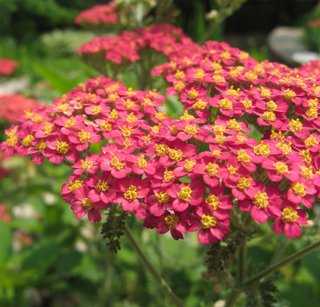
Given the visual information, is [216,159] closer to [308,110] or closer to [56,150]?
A: [308,110]

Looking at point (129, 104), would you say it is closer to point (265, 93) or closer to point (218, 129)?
point (218, 129)

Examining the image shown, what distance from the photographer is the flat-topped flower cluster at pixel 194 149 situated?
0.97m

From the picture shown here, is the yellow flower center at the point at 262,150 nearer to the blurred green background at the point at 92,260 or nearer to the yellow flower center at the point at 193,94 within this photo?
the yellow flower center at the point at 193,94

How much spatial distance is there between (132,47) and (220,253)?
138 centimetres

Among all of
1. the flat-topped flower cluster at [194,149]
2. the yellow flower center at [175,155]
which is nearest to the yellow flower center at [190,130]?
the flat-topped flower cluster at [194,149]

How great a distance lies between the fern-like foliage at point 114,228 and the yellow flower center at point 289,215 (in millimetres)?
512

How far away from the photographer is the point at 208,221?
946 millimetres

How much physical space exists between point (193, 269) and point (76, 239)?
3.64ft

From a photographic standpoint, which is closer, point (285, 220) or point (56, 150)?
→ point (285, 220)

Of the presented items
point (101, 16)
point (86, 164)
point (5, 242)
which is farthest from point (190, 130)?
point (101, 16)

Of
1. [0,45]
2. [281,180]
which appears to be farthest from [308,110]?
[0,45]

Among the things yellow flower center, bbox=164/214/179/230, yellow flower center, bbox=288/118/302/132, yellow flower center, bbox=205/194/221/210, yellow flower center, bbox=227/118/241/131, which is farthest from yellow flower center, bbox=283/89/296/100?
yellow flower center, bbox=164/214/179/230

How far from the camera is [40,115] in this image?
1.33m

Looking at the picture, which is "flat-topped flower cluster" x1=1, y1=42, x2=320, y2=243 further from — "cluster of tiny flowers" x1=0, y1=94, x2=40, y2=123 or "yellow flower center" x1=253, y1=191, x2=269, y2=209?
"cluster of tiny flowers" x1=0, y1=94, x2=40, y2=123
